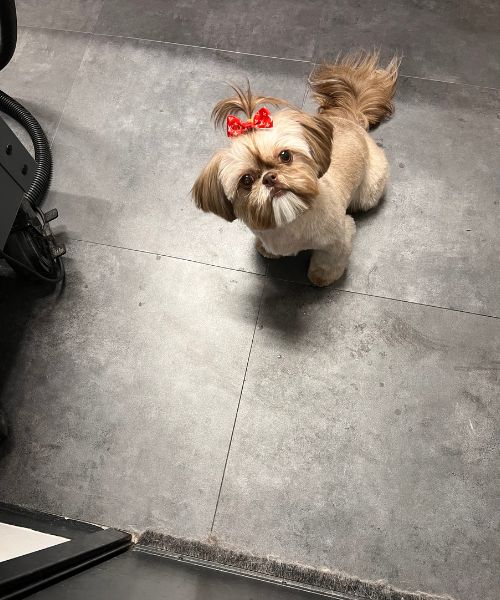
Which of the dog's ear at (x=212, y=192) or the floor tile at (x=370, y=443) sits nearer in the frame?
the dog's ear at (x=212, y=192)

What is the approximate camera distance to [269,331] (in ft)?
7.09

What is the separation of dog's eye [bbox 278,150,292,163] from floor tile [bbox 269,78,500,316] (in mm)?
740

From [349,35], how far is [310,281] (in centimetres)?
130

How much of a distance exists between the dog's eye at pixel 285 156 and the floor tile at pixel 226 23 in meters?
1.31

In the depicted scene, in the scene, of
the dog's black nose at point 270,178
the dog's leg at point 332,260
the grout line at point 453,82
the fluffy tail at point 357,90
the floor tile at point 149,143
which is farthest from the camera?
the grout line at point 453,82

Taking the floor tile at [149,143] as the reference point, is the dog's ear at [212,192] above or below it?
below

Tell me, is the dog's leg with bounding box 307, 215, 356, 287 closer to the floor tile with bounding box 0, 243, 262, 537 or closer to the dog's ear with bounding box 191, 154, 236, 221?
the floor tile with bounding box 0, 243, 262, 537

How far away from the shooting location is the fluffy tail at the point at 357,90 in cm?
221

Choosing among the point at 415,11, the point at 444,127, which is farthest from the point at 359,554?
the point at 415,11

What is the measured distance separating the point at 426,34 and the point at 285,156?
156cm

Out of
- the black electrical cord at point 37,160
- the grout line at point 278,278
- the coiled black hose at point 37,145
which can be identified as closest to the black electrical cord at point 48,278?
the black electrical cord at point 37,160

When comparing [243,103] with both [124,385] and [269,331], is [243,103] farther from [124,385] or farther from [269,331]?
[124,385]

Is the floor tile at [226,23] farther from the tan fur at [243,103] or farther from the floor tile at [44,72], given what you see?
the tan fur at [243,103]

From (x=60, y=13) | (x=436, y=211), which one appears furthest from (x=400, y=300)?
(x=60, y=13)
